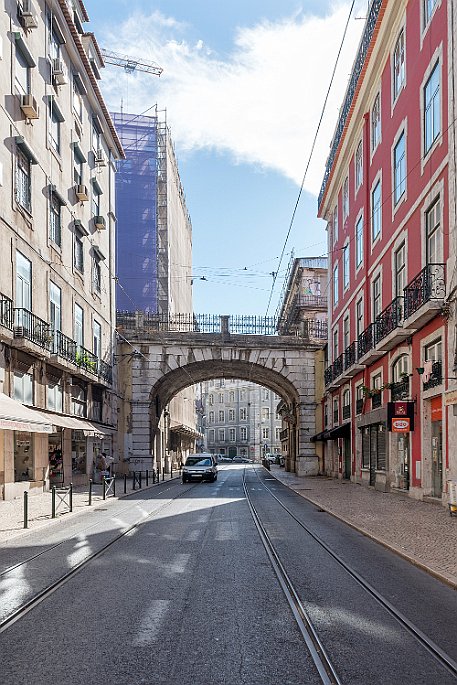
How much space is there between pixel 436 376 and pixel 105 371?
2090cm

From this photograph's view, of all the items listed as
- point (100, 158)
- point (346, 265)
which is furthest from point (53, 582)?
point (346, 265)

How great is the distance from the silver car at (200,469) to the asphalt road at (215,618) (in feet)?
81.3

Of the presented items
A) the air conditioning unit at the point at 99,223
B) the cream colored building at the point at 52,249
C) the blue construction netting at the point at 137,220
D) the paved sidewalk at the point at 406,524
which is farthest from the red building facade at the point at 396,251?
the blue construction netting at the point at 137,220

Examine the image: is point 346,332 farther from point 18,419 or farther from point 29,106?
point 18,419

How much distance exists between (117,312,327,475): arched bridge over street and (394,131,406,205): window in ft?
63.7

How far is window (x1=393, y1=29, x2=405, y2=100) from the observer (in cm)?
2344

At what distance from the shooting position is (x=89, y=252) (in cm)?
3356

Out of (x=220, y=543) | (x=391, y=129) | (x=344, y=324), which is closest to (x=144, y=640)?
(x=220, y=543)

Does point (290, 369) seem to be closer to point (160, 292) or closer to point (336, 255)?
point (336, 255)

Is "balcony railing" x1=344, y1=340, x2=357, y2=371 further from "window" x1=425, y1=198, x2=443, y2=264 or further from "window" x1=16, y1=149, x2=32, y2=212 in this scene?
"window" x1=16, y1=149, x2=32, y2=212

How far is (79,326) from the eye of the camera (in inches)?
1230

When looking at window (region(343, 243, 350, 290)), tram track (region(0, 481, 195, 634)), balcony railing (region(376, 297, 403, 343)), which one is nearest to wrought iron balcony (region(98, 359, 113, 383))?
window (region(343, 243, 350, 290))

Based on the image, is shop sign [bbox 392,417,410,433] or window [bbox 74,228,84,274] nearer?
shop sign [bbox 392,417,410,433]

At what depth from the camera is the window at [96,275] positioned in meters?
34.6
